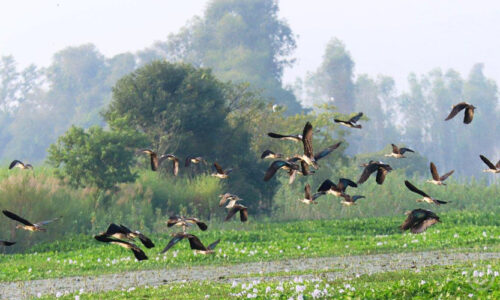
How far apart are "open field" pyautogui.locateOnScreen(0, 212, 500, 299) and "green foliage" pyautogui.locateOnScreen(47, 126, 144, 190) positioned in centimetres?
476

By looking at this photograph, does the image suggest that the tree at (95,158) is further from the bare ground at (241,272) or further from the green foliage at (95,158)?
the bare ground at (241,272)

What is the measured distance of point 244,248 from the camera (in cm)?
1919

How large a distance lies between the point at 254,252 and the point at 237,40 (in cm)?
8271

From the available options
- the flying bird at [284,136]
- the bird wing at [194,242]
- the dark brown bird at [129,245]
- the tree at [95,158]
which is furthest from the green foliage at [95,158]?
the dark brown bird at [129,245]

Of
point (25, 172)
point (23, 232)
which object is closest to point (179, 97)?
point (25, 172)

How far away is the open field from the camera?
51.2ft

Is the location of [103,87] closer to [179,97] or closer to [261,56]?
[261,56]

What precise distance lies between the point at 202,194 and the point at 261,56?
215ft

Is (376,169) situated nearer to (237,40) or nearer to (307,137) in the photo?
(307,137)

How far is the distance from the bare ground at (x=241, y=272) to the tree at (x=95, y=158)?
10844mm

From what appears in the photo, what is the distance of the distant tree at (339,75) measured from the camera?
332ft

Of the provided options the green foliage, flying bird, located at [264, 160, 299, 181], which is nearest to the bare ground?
flying bird, located at [264, 160, 299, 181]

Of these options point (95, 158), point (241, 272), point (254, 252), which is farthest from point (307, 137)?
point (95, 158)

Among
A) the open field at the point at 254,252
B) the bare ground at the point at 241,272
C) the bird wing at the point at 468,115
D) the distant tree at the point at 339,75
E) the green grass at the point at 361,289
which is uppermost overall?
the distant tree at the point at 339,75
